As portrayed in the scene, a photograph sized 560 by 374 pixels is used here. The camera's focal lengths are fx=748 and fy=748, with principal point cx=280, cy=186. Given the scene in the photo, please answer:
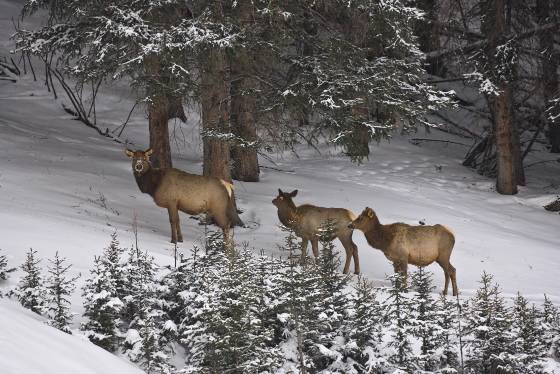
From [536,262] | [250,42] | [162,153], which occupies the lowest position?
[536,262]

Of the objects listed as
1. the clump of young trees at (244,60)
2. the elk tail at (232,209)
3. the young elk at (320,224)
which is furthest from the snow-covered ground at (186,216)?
the clump of young trees at (244,60)

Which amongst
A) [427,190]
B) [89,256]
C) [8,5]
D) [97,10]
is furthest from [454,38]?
[8,5]

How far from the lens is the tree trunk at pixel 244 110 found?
1386 cm

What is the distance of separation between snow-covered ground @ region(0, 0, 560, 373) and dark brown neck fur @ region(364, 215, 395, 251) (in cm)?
94

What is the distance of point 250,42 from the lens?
43.7ft

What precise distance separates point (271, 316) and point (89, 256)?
2893 millimetres

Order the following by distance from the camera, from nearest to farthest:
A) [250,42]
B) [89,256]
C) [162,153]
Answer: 1. [89,256]
2. [250,42]
3. [162,153]

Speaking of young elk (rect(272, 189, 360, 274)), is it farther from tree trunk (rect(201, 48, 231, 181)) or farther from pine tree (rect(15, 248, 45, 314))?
pine tree (rect(15, 248, 45, 314))

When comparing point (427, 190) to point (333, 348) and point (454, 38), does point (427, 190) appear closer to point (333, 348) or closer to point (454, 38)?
point (454, 38)

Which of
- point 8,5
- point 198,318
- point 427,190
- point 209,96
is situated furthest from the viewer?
Result: point 8,5

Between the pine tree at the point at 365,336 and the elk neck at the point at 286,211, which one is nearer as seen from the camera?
the pine tree at the point at 365,336

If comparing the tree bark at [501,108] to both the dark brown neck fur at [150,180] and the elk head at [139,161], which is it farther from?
the elk head at [139,161]

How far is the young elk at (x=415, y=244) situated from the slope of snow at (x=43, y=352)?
6.60 m

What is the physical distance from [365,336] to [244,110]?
7707 mm
